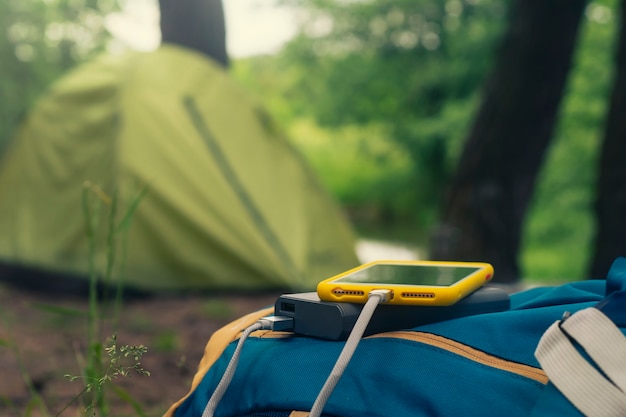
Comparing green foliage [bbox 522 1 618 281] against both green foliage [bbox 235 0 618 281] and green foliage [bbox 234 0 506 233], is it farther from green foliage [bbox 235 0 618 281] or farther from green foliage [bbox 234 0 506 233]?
green foliage [bbox 234 0 506 233]

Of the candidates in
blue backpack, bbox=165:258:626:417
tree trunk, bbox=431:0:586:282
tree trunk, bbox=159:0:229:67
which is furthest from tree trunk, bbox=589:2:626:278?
blue backpack, bbox=165:258:626:417

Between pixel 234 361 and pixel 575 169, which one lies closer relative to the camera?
pixel 234 361

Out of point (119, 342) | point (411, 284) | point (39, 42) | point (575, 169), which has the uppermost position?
point (39, 42)

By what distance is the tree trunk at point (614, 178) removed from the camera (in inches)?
120

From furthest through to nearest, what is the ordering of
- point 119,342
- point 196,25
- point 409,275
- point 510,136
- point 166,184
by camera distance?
point 196,25
point 510,136
point 166,184
point 119,342
point 409,275

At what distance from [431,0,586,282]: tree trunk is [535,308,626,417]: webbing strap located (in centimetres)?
277

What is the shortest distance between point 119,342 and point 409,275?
1626mm

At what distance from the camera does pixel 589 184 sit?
9375 millimetres

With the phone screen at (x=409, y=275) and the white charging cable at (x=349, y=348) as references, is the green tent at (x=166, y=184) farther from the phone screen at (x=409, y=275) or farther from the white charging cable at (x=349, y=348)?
the white charging cable at (x=349, y=348)

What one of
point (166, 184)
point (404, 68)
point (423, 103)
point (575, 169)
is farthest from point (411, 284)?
point (423, 103)

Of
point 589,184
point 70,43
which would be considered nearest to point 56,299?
point 70,43

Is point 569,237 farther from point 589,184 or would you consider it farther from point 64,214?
point 64,214

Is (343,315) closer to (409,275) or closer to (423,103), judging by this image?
(409,275)

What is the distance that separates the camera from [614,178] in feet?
10.1
